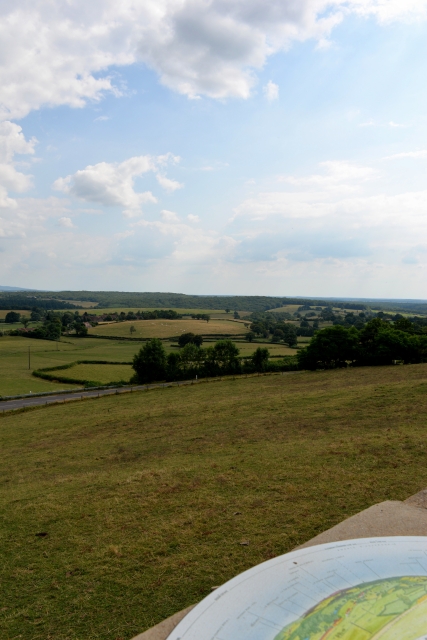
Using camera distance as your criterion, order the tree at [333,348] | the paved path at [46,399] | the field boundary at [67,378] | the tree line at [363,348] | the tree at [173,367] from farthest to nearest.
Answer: the tree at [173,367] < the tree at [333,348] < the field boundary at [67,378] < the tree line at [363,348] < the paved path at [46,399]

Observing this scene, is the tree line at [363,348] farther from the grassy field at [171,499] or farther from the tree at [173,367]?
the grassy field at [171,499]

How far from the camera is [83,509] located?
13.4 m

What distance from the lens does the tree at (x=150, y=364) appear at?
64688 millimetres

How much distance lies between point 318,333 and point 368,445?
161 ft

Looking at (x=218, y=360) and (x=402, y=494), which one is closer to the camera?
(x=402, y=494)

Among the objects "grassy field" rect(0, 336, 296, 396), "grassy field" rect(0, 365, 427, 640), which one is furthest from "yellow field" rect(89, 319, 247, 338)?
"grassy field" rect(0, 365, 427, 640)

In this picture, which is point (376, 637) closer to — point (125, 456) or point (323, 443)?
point (323, 443)

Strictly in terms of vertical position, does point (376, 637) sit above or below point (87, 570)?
above

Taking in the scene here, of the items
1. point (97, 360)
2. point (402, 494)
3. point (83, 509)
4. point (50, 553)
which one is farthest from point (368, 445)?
point (97, 360)

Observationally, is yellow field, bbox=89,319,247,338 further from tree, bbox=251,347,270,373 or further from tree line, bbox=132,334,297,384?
tree, bbox=251,347,270,373

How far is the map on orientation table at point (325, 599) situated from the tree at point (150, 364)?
56991 mm

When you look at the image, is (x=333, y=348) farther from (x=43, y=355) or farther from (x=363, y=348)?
(x=43, y=355)

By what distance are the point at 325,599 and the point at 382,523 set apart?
3.83m

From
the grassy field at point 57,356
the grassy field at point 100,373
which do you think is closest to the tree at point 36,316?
the grassy field at point 57,356
